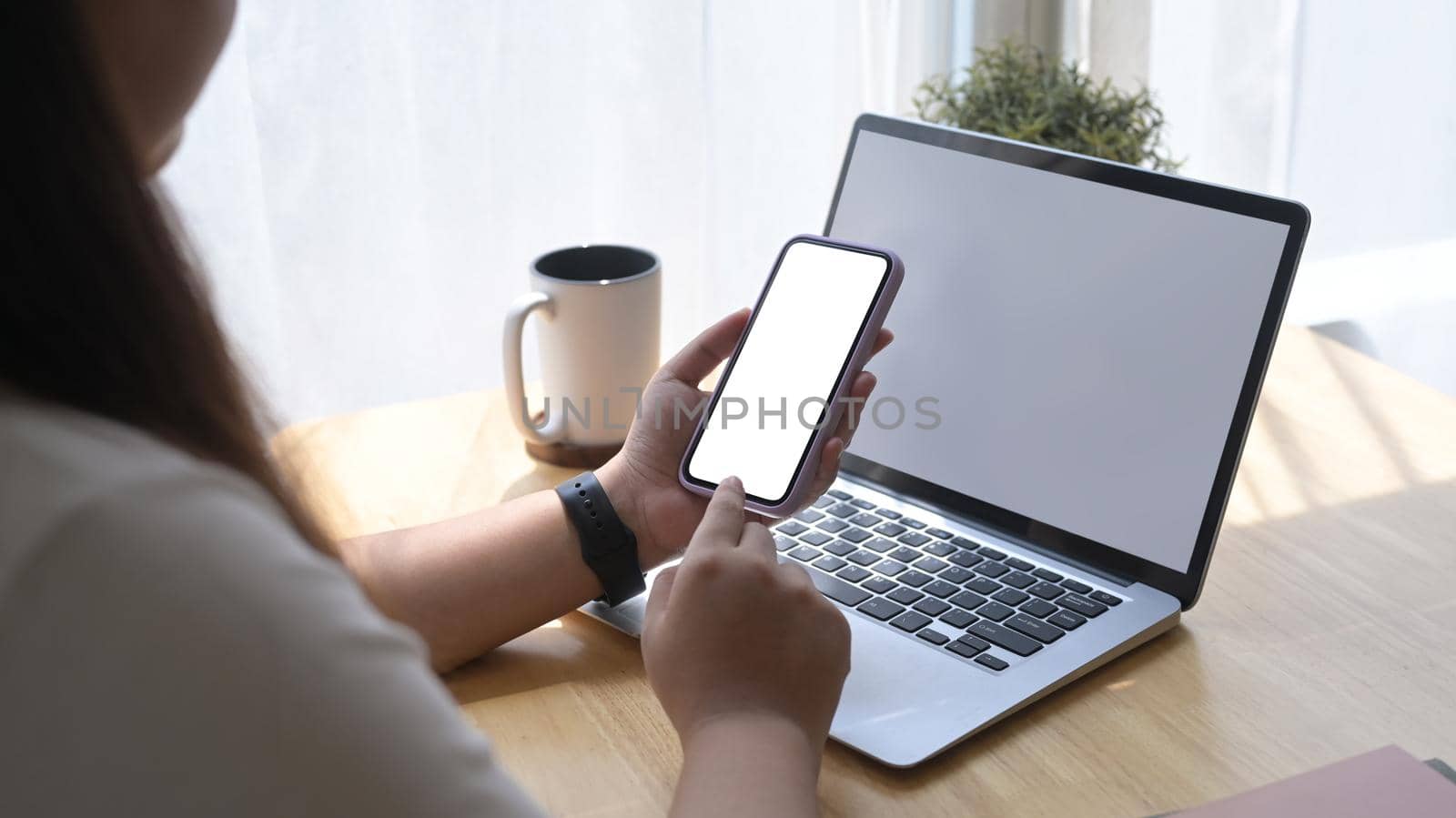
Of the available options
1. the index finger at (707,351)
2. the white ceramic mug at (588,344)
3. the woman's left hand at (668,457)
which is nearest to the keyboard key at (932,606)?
the woman's left hand at (668,457)

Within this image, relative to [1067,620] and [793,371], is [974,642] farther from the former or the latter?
[793,371]

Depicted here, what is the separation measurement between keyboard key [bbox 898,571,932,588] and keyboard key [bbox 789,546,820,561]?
2.3 inches

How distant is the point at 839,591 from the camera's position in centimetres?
78

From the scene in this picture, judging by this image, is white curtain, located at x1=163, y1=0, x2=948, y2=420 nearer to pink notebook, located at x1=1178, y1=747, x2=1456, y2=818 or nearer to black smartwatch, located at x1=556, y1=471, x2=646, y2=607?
black smartwatch, located at x1=556, y1=471, x2=646, y2=607

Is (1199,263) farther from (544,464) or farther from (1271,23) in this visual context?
(1271,23)

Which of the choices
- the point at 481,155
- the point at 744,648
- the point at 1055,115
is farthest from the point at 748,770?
the point at 481,155

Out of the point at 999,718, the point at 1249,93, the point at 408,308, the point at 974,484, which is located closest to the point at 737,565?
the point at 999,718

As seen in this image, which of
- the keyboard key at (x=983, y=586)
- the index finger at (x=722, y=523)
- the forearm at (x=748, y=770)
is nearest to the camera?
the forearm at (x=748, y=770)

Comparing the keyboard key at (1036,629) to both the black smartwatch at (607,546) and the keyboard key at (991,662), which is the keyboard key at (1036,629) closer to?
the keyboard key at (991,662)

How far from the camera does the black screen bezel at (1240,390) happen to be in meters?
0.74

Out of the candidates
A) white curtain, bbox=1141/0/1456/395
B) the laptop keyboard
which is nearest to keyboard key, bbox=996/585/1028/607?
the laptop keyboard

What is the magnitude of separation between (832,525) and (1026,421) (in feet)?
0.47

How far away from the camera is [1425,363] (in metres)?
2.05

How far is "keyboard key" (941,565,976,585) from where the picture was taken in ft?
2.57
